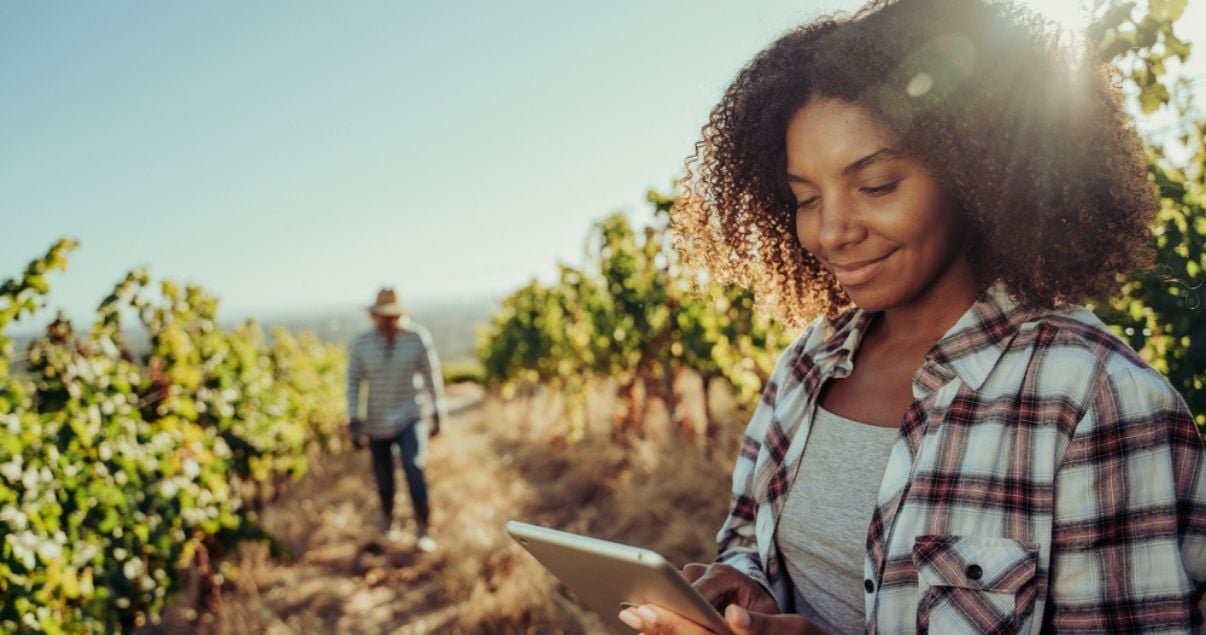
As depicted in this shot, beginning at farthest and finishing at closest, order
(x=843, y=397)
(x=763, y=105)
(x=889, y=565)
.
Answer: (x=763, y=105) < (x=843, y=397) < (x=889, y=565)

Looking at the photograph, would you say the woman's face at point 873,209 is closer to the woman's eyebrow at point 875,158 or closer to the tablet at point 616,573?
the woman's eyebrow at point 875,158

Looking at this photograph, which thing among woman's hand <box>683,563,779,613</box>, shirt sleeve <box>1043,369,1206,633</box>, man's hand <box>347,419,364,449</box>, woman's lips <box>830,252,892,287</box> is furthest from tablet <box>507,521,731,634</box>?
man's hand <box>347,419,364,449</box>

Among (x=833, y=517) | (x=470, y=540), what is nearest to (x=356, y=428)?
(x=470, y=540)

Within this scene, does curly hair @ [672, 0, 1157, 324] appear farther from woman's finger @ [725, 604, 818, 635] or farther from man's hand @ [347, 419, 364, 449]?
man's hand @ [347, 419, 364, 449]

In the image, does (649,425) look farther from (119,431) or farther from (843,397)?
(843,397)

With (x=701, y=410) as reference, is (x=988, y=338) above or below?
above

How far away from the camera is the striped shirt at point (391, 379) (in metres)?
5.71

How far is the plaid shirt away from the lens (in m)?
1.01

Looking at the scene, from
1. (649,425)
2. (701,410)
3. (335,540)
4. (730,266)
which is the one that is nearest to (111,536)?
(335,540)

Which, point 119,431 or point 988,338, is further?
point 119,431

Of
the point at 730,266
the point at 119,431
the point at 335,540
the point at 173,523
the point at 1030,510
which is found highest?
the point at 730,266

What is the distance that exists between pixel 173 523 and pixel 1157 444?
4.55 metres

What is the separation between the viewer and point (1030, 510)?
3.55 ft

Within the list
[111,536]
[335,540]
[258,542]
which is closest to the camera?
[111,536]
